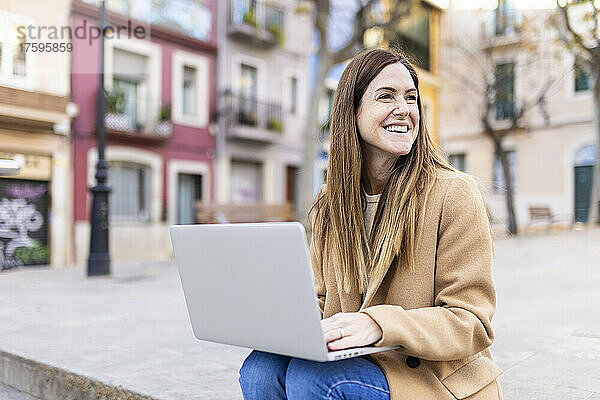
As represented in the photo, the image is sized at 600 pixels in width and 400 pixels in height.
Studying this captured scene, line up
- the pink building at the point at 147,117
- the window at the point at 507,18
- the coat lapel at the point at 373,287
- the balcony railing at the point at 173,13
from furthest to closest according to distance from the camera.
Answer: the window at the point at 507,18 → the balcony railing at the point at 173,13 → the pink building at the point at 147,117 → the coat lapel at the point at 373,287

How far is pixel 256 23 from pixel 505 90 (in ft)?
27.1

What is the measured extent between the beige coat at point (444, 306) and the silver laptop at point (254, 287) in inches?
3.8

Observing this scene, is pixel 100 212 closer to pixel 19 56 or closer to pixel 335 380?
pixel 19 56

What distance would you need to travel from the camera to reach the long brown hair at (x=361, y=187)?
1.55m

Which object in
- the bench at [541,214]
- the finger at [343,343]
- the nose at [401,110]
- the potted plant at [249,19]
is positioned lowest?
the bench at [541,214]

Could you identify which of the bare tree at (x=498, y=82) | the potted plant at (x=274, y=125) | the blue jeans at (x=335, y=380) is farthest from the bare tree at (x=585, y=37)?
the blue jeans at (x=335, y=380)

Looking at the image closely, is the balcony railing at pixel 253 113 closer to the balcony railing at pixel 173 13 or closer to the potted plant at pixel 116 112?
the balcony railing at pixel 173 13

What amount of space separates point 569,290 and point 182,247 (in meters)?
4.91

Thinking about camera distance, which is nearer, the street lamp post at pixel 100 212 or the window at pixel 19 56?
the street lamp post at pixel 100 212

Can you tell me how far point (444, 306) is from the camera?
1427 millimetres

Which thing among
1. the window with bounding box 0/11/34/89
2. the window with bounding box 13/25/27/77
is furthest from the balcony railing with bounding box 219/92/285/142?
the window with bounding box 13/25/27/77

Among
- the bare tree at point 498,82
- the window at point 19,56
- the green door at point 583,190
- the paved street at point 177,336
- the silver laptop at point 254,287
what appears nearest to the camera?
the silver laptop at point 254,287

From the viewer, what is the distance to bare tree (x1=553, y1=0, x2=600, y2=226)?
910 cm

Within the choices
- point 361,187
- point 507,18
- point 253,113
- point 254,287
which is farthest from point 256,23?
point 254,287
